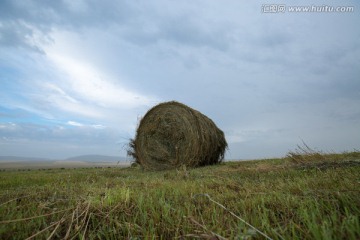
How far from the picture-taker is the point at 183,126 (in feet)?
31.2

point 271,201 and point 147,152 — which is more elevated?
point 147,152

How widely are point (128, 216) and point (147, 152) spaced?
8533 millimetres

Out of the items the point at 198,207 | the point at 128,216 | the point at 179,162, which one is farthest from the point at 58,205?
the point at 179,162

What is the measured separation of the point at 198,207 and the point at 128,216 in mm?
478

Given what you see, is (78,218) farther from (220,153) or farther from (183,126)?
(220,153)

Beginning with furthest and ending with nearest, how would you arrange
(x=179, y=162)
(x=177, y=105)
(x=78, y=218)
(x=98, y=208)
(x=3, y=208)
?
(x=177, y=105) → (x=179, y=162) → (x=3, y=208) → (x=98, y=208) → (x=78, y=218)

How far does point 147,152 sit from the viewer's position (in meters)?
10.3

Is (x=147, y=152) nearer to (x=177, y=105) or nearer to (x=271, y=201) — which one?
(x=177, y=105)

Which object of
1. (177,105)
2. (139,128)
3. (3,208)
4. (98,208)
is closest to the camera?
(98,208)

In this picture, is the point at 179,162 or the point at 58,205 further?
the point at 179,162

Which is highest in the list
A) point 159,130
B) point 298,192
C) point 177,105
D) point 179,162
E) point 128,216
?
point 177,105

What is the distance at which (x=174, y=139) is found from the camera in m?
9.72

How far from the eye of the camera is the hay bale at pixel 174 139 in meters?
9.28

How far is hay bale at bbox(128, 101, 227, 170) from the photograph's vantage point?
928 centimetres
